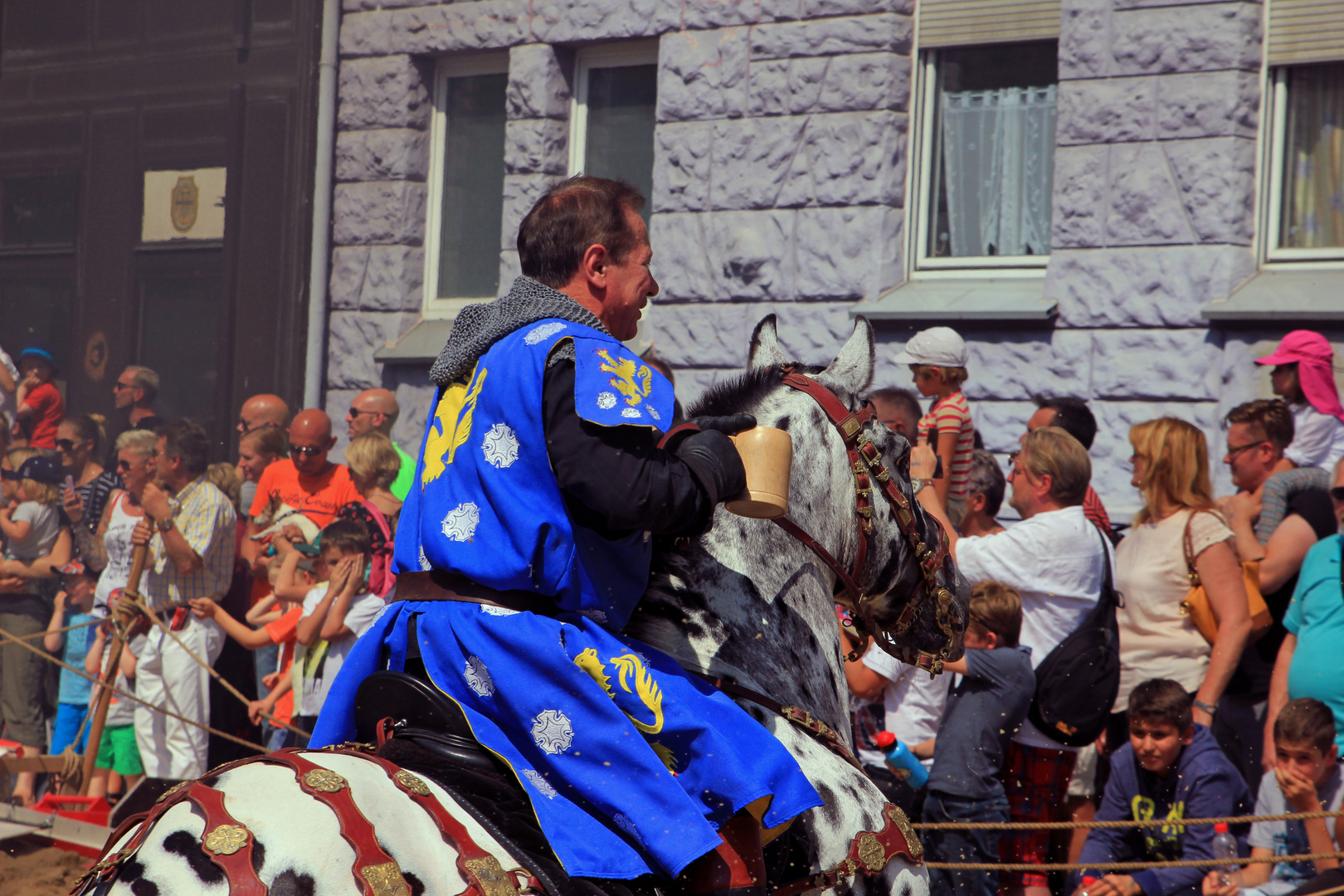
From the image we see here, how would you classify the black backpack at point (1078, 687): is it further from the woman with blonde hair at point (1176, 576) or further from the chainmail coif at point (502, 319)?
the chainmail coif at point (502, 319)

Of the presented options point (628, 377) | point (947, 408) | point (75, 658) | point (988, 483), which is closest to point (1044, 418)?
point (988, 483)

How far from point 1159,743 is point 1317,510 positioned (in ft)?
4.26

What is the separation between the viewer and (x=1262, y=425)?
5922 millimetres

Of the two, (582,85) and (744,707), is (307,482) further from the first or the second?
(744,707)

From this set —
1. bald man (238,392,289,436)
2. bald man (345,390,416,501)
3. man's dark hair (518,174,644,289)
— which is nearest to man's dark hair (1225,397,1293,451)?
man's dark hair (518,174,644,289)

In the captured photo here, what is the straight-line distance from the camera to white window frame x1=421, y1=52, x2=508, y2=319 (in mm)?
10773

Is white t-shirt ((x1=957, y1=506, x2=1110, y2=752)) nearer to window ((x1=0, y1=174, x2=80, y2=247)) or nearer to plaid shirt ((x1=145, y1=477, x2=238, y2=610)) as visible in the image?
plaid shirt ((x1=145, y1=477, x2=238, y2=610))

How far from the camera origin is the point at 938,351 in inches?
256

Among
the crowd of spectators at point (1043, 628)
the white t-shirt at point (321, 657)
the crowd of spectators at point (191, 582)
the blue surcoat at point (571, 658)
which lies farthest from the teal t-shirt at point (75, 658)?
the blue surcoat at point (571, 658)

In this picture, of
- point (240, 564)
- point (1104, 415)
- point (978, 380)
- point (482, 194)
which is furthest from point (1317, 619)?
point (482, 194)

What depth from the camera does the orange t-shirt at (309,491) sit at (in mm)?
8117

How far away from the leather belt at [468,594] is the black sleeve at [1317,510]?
4088mm

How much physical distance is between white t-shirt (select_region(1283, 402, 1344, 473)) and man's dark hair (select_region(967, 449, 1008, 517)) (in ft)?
4.18

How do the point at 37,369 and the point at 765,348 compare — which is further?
the point at 37,369
